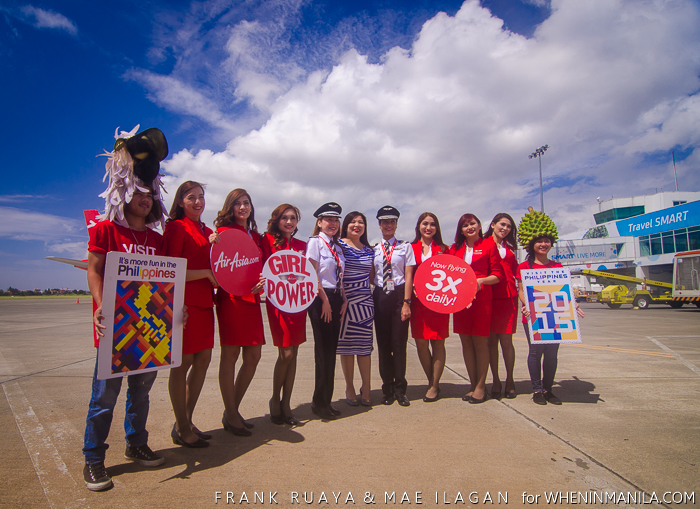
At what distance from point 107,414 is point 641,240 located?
47.6 metres

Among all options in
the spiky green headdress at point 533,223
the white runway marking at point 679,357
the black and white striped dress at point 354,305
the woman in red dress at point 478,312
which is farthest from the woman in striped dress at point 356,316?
the spiky green headdress at point 533,223

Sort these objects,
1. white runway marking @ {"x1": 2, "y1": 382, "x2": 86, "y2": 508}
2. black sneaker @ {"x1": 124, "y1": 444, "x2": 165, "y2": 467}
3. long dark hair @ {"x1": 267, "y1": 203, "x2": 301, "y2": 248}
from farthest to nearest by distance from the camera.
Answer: long dark hair @ {"x1": 267, "y1": 203, "x2": 301, "y2": 248} < black sneaker @ {"x1": 124, "y1": 444, "x2": 165, "y2": 467} < white runway marking @ {"x1": 2, "y1": 382, "x2": 86, "y2": 508}

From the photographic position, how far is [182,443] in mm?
2859

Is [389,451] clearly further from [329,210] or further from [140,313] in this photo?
[329,210]

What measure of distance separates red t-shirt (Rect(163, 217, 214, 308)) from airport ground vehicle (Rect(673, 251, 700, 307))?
25.3 m

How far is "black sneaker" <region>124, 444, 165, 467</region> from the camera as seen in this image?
253 centimetres

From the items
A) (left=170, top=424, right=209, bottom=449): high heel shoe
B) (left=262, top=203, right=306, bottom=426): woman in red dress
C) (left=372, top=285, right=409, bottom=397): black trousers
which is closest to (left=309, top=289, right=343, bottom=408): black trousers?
(left=262, top=203, right=306, bottom=426): woman in red dress

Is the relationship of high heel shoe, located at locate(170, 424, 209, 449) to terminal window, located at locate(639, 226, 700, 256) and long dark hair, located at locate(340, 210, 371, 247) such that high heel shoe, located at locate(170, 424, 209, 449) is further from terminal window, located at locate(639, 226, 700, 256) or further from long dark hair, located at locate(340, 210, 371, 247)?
terminal window, located at locate(639, 226, 700, 256)

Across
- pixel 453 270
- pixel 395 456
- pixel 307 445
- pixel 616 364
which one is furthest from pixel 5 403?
pixel 616 364

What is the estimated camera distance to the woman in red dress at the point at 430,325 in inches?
158

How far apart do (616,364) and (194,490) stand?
20.2 feet

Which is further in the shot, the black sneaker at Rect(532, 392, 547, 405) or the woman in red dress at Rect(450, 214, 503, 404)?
the woman in red dress at Rect(450, 214, 503, 404)

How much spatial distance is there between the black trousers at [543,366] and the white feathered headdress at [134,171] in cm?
374

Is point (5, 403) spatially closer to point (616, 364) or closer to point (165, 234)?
point (165, 234)
